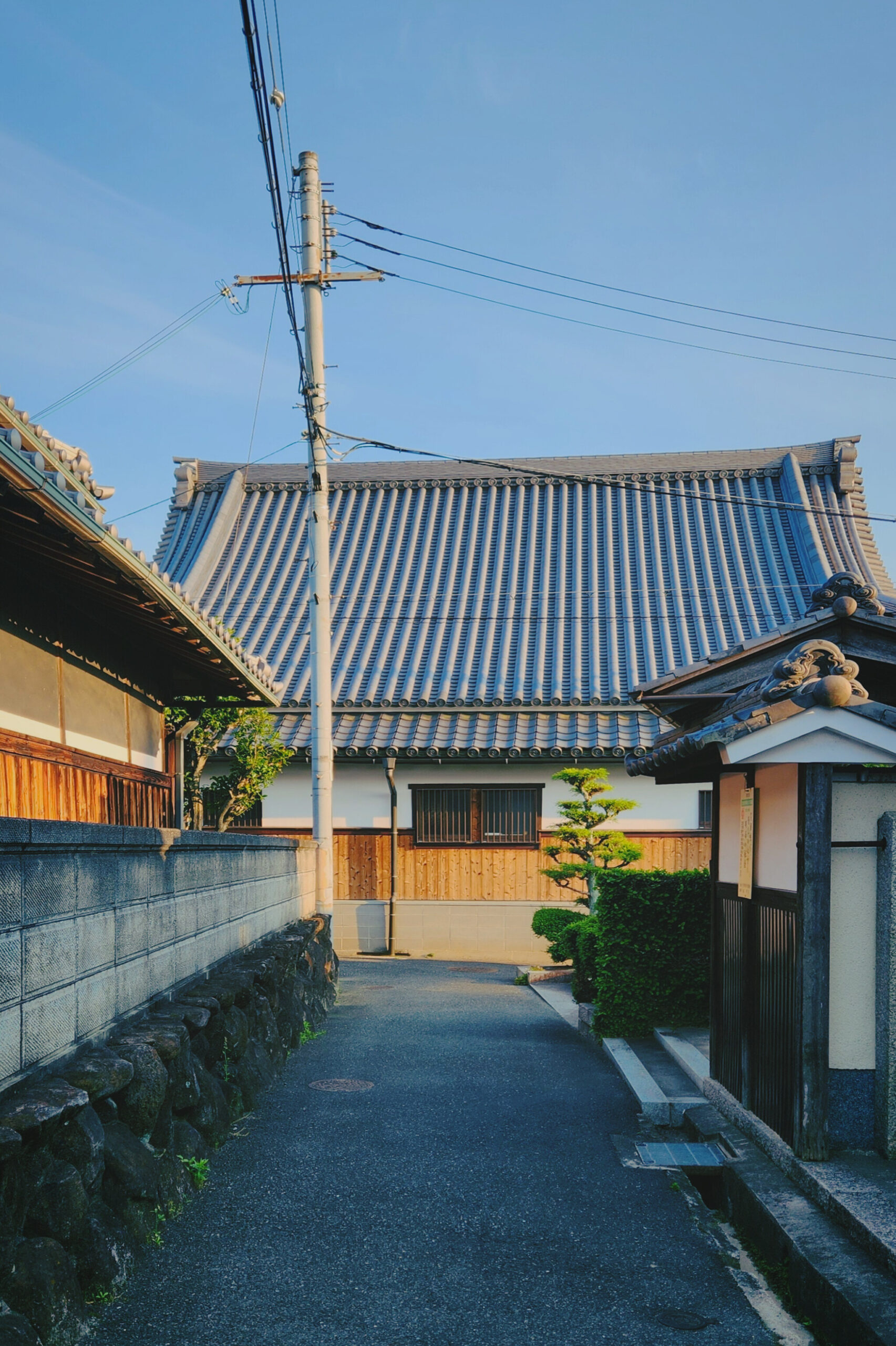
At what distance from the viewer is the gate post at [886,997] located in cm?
589

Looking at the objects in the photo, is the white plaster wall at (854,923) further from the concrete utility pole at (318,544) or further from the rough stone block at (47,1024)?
the concrete utility pole at (318,544)

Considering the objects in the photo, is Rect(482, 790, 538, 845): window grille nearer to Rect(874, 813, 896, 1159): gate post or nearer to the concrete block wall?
the concrete block wall

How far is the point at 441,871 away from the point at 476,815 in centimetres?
111

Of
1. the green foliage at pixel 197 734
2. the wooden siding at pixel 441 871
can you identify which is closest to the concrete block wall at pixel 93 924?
the green foliage at pixel 197 734

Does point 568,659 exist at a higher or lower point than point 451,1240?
higher

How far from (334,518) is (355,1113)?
19.1 m

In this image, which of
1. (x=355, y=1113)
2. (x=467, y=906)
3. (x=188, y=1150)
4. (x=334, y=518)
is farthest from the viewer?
(x=334, y=518)

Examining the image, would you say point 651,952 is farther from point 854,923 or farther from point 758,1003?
point 854,923

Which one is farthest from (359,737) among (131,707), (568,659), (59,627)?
(59,627)

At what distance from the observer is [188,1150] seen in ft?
20.5

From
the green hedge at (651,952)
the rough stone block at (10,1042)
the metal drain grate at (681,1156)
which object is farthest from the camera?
the green hedge at (651,952)

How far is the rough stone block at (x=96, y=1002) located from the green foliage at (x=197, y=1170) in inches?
40.2

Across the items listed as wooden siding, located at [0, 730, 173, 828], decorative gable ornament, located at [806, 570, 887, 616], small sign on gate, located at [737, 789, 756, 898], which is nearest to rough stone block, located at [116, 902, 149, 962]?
wooden siding, located at [0, 730, 173, 828]

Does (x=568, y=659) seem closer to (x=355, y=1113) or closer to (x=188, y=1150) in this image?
(x=355, y=1113)
